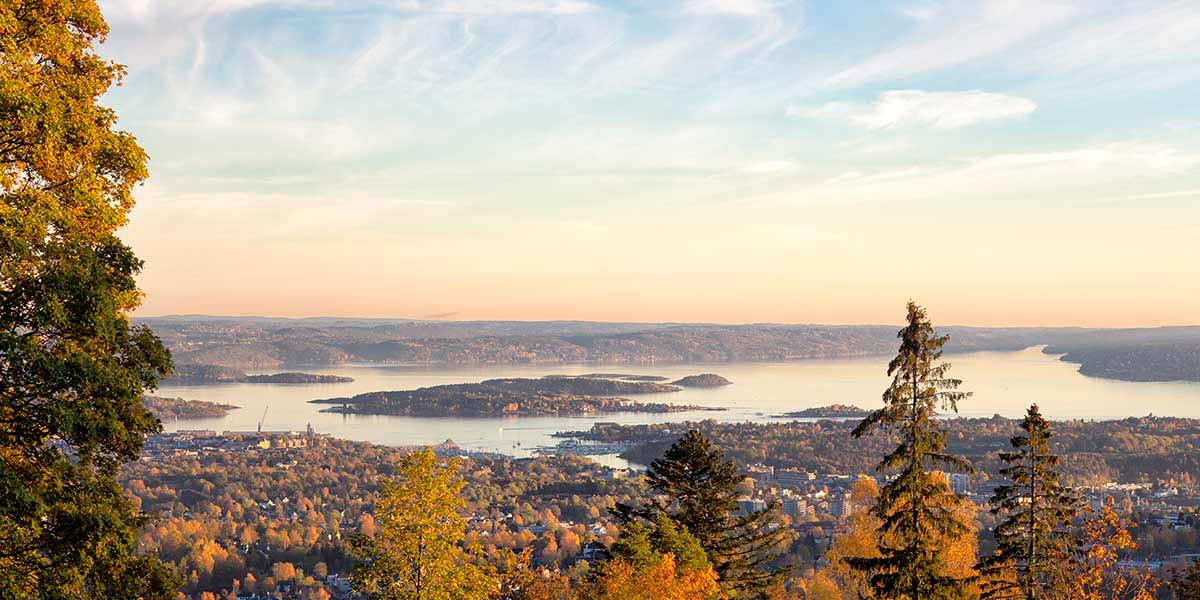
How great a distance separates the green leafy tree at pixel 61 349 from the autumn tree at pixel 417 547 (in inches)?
281

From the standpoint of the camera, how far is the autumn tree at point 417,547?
19.9 meters

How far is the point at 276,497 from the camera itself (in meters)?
117

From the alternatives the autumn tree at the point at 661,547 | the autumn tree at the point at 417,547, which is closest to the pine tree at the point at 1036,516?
the autumn tree at the point at 661,547

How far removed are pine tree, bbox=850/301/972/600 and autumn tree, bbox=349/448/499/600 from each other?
330 inches

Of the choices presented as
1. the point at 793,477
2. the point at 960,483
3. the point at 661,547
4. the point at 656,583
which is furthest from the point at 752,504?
the point at 656,583

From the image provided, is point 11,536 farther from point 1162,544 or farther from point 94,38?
point 1162,544

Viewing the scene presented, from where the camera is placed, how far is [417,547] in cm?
2000

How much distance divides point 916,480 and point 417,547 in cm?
1015

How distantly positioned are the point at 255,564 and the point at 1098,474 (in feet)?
308

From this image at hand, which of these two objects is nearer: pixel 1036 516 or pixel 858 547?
pixel 1036 516

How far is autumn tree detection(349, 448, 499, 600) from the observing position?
65.3 feet

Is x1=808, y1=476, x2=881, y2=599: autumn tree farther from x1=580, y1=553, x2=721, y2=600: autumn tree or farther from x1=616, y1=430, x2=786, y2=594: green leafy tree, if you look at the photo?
x1=580, y1=553, x2=721, y2=600: autumn tree

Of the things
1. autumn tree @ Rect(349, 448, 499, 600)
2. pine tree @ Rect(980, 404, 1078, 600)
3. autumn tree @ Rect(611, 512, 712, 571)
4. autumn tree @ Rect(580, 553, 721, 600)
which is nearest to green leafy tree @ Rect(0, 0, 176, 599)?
autumn tree @ Rect(349, 448, 499, 600)

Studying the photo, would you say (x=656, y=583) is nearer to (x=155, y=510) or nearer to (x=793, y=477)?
(x=155, y=510)
